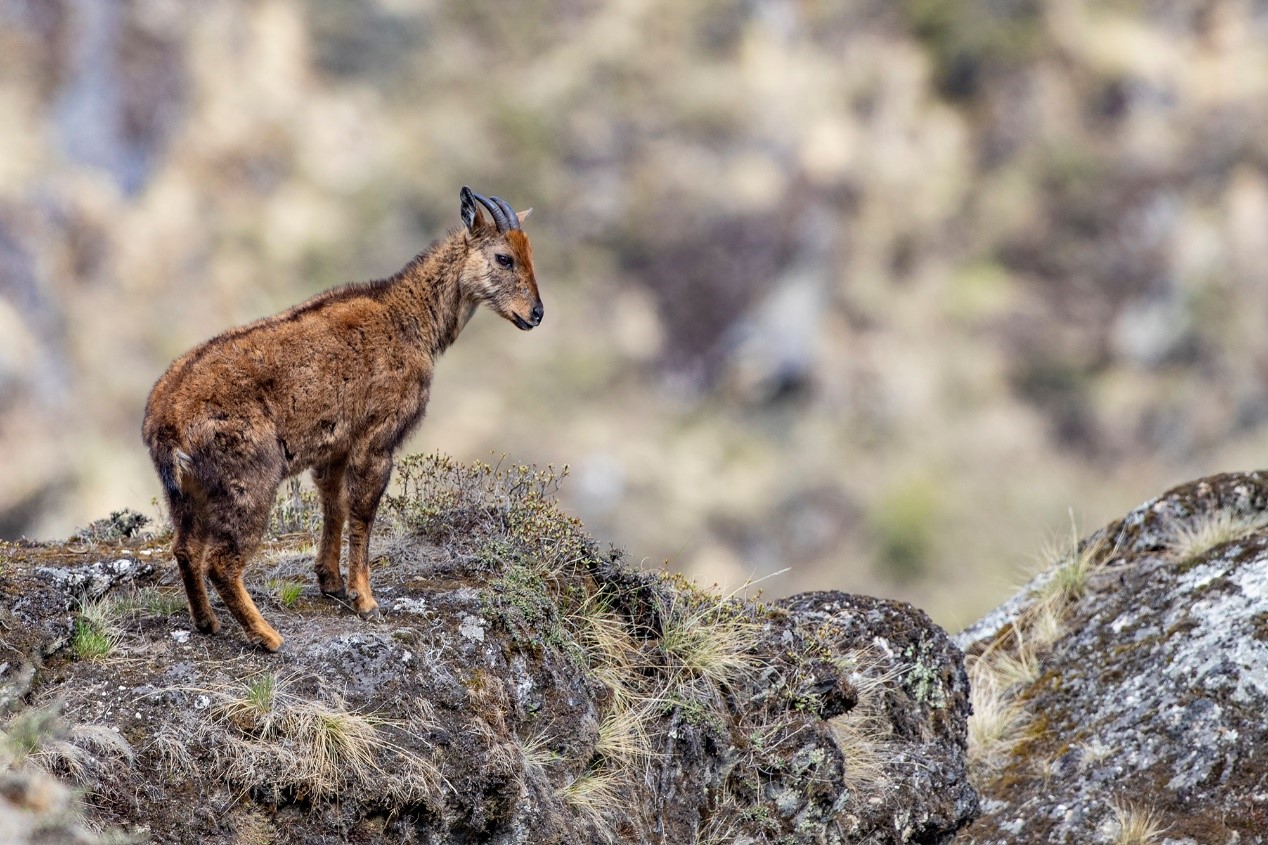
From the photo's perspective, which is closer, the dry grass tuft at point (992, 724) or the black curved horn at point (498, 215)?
the black curved horn at point (498, 215)

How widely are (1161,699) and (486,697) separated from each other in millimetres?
4525

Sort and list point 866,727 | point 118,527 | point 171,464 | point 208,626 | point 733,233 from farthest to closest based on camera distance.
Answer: point 733,233
point 118,527
point 866,727
point 208,626
point 171,464

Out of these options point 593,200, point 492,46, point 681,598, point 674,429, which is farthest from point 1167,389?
point 681,598

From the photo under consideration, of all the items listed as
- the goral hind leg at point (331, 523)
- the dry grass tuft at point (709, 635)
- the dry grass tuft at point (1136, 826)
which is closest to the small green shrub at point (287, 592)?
the goral hind leg at point (331, 523)

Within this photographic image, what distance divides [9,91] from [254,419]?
35.9 metres

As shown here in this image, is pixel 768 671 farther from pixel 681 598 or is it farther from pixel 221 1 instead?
pixel 221 1

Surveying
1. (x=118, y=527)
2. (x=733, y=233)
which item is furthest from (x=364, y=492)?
(x=733, y=233)

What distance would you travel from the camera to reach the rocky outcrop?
22.1ft

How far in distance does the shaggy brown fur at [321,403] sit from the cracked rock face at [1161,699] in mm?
4380

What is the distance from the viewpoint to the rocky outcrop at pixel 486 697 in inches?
266

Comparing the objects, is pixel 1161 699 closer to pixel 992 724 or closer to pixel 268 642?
pixel 992 724

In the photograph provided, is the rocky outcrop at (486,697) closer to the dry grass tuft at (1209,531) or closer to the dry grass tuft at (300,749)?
the dry grass tuft at (300,749)

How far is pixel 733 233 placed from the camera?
47094 mm

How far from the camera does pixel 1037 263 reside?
51.2 m
